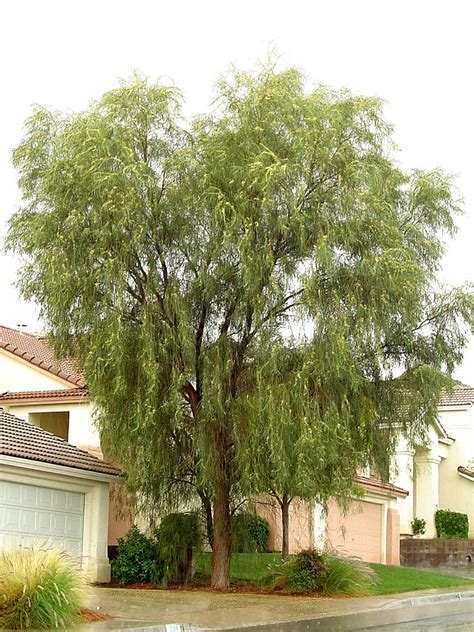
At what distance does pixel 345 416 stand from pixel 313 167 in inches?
200

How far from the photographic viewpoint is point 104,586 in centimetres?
2366

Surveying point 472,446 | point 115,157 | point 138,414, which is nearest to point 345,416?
point 138,414

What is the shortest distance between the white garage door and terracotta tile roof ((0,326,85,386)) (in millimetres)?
3607

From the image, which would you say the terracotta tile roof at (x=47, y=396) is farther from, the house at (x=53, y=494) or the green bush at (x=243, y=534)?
the green bush at (x=243, y=534)

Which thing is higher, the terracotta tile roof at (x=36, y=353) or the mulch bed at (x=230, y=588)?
the terracotta tile roof at (x=36, y=353)

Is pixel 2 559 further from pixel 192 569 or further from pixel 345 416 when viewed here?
pixel 192 569

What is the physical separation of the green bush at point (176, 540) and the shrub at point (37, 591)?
8354mm

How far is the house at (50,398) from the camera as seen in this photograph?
27.6 metres

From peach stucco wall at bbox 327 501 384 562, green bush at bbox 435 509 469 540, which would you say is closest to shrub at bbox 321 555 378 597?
peach stucco wall at bbox 327 501 384 562

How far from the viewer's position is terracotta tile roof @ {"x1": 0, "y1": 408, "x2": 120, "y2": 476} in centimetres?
2266

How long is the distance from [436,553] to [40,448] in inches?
743

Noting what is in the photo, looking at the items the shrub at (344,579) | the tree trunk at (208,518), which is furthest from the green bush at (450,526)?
the tree trunk at (208,518)

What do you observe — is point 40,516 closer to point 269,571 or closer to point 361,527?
point 269,571

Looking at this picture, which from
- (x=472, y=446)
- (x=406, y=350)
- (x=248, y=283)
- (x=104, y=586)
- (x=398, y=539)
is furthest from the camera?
(x=472, y=446)
